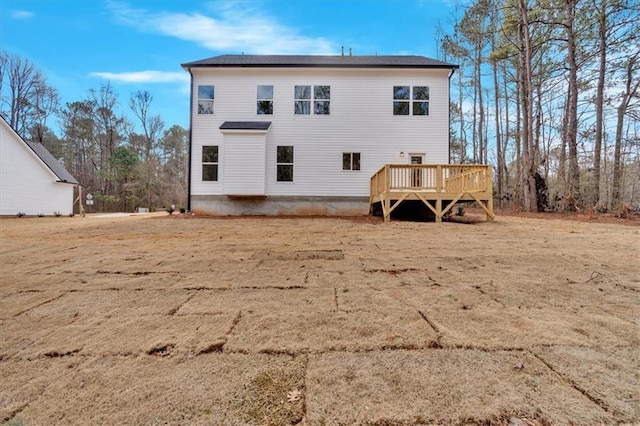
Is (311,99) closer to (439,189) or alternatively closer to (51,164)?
(439,189)

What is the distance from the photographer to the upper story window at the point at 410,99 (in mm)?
12469

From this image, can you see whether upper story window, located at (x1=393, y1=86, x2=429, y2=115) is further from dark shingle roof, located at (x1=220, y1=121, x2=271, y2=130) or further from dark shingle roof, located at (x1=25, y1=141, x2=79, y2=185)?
dark shingle roof, located at (x1=25, y1=141, x2=79, y2=185)

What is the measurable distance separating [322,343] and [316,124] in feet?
38.2

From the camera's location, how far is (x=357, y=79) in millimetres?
12586

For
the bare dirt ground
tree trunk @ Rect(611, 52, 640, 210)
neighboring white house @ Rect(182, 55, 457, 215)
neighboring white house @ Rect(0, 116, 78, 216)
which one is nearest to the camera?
the bare dirt ground

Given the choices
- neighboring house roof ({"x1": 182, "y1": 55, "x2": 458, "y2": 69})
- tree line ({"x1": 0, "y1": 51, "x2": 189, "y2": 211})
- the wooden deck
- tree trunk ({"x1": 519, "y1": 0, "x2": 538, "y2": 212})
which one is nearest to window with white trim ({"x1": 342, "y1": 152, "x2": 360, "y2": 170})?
the wooden deck

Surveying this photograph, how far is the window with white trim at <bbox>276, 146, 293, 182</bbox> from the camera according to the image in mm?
12516

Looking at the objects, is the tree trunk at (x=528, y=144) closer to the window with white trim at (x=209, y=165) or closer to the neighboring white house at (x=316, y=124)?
the neighboring white house at (x=316, y=124)

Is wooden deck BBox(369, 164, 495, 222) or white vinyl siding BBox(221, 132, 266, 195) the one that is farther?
white vinyl siding BBox(221, 132, 266, 195)

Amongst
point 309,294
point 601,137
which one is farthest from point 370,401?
point 601,137

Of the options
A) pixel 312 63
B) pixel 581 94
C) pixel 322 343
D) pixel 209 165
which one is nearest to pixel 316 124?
pixel 312 63

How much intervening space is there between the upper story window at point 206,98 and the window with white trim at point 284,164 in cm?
338

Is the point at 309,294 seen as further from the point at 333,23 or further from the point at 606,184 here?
the point at 333,23

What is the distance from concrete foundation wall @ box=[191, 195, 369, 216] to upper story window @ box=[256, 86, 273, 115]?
373cm
